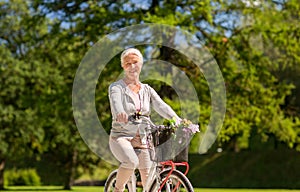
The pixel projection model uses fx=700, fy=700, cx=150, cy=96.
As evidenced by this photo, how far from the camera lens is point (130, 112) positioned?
7215 millimetres

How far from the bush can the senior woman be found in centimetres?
3956

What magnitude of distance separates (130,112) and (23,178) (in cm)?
4058

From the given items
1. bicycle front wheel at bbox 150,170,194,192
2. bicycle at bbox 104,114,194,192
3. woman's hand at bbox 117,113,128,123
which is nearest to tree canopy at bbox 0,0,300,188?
bicycle at bbox 104,114,194,192

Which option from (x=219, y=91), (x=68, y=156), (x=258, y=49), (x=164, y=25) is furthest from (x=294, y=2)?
(x=68, y=156)

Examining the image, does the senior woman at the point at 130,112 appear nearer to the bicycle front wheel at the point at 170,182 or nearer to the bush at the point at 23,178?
the bicycle front wheel at the point at 170,182

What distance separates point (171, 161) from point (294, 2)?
18028mm

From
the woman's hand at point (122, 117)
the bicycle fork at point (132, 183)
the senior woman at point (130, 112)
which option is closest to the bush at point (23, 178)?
the bicycle fork at point (132, 183)

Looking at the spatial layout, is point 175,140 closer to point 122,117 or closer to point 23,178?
point 122,117

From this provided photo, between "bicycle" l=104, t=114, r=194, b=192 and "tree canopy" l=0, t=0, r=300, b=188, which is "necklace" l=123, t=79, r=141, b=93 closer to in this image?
"bicycle" l=104, t=114, r=194, b=192

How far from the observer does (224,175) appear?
47.6m

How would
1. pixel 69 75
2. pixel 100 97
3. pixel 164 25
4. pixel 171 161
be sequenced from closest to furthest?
pixel 171 161, pixel 164 25, pixel 100 97, pixel 69 75

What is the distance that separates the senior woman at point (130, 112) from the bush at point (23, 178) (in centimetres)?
3956

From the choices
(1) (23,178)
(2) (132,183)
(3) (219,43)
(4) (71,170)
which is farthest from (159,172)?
(1) (23,178)

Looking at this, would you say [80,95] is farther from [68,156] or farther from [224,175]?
[224,175]
